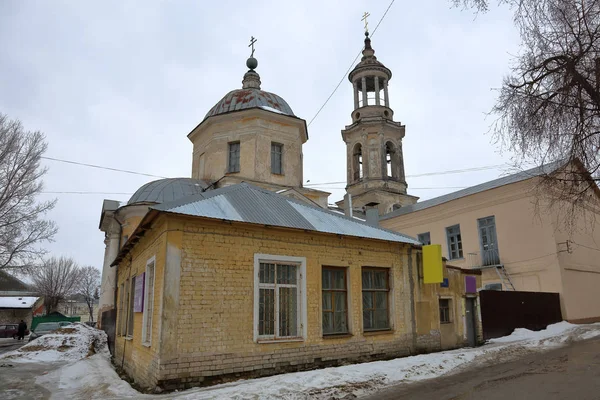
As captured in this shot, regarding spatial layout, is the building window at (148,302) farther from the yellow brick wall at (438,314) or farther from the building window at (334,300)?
the yellow brick wall at (438,314)

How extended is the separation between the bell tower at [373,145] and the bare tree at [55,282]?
4300 cm

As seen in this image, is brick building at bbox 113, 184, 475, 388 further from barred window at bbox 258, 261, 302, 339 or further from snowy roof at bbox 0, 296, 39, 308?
snowy roof at bbox 0, 296, 39, 308

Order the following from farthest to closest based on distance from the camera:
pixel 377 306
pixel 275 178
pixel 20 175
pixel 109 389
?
pixel 20 175, pixel 275 178, pixel 377 306, pixel 109 389

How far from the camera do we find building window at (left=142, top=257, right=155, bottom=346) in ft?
29.5

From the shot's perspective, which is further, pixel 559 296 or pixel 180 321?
pixel 559 296

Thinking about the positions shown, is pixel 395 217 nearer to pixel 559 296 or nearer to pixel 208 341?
pixel 559 296

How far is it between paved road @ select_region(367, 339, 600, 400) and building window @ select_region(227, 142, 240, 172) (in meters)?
13.7

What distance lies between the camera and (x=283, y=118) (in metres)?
21.1

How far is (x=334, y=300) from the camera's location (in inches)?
416

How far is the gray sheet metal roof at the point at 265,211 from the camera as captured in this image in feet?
29.6

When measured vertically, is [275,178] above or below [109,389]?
above

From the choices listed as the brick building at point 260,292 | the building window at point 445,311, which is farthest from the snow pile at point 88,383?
the building window at point 445,311

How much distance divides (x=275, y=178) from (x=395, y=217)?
31.9 ft

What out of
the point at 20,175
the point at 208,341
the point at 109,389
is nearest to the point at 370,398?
the point at 208,341
